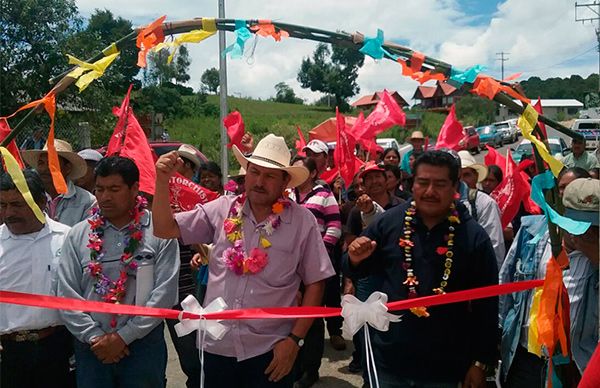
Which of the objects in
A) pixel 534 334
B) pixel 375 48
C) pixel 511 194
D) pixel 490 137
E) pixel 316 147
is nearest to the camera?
pixel 534 334

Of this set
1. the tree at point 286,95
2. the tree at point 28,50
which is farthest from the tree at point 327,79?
the tree at point 28,50

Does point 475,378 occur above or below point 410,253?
below

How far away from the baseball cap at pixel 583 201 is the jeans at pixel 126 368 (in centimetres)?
218

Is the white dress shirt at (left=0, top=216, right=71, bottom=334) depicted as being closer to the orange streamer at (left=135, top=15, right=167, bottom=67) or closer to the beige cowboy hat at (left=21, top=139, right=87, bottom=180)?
the beige cowboy hat at (left=21, top=139, right=87, bottom=180)

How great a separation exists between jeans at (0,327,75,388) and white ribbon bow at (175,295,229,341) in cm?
85

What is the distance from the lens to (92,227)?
273 centimetres

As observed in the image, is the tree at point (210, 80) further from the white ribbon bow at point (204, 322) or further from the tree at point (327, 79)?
the white ribbon bow at point (204, 322)

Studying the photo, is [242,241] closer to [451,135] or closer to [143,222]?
[143,222]

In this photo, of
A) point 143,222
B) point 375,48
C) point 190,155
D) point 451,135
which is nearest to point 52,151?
point 143,222

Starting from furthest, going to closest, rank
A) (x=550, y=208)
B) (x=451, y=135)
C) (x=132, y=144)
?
1. (x=451, y=135)
2. (x=132, y=144)
3. (x=550, y=208)

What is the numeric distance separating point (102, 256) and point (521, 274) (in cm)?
223

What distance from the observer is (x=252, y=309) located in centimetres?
245

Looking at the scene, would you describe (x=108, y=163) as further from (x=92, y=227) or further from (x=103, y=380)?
(x=103, y=380)

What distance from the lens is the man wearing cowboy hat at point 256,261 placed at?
2.50m
